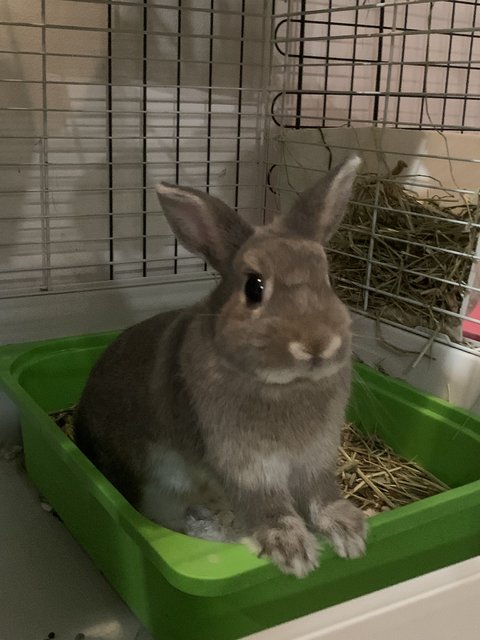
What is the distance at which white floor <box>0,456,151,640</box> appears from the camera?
115 centimetres

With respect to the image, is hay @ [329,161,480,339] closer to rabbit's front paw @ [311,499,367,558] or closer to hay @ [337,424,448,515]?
hay @ [337,424,448,515]

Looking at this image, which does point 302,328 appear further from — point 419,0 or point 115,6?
point 115,6

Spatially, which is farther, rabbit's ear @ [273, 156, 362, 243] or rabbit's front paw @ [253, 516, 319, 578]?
rabbit's ear @ [273, 156, 362, 243]

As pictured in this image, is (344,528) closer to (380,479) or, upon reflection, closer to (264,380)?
(264,380)

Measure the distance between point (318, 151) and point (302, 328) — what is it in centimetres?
108

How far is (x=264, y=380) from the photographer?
3.23 feet

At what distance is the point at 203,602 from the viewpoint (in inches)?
37.9

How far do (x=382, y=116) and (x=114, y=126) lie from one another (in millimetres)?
818

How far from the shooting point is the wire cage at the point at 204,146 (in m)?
1.68

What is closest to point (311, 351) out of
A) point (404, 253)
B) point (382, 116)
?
point (404, 253)

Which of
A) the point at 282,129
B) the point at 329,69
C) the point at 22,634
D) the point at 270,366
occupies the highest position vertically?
the point at 329,69

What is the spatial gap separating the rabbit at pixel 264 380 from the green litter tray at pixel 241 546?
0.18ft

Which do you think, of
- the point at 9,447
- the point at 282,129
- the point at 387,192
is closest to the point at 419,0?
the point at 387,192

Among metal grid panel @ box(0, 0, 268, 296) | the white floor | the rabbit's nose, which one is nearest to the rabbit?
the rabbit's nose
